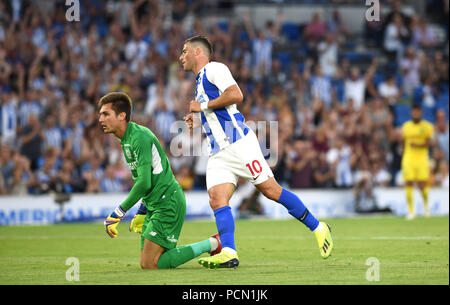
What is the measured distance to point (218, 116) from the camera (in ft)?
30.7

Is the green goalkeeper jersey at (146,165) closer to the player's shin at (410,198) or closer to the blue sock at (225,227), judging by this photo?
the blue sock at (225,227)

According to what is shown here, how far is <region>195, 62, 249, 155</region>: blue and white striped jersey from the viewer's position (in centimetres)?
929

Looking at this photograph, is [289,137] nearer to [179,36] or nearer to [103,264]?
[179,36]

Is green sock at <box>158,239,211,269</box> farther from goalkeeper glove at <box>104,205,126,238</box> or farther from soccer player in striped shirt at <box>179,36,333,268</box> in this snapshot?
goalkeeper glove at <box>104,205,126,238</box>

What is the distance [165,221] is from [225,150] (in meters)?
1.03

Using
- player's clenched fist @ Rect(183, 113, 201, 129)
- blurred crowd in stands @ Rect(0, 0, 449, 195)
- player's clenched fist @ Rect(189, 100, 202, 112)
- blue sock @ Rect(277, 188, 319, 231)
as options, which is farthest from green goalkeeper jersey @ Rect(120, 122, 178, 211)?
blurred crowd in stands @ Rect(0, 0, 449, 195)

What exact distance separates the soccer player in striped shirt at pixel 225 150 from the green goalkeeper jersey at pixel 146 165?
1.55 feet

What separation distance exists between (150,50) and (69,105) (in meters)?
3.60

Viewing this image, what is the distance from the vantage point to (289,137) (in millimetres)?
22375

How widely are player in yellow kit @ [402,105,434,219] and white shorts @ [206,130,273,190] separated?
1068cm

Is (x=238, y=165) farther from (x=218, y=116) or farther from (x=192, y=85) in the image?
(x=192, y=85)

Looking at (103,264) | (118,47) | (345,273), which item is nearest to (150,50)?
(118,47)

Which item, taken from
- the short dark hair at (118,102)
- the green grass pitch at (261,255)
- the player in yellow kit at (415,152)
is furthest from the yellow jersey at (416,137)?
A: the short dark hair at (118,102)

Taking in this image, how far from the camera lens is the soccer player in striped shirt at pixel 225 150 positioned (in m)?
9.18
